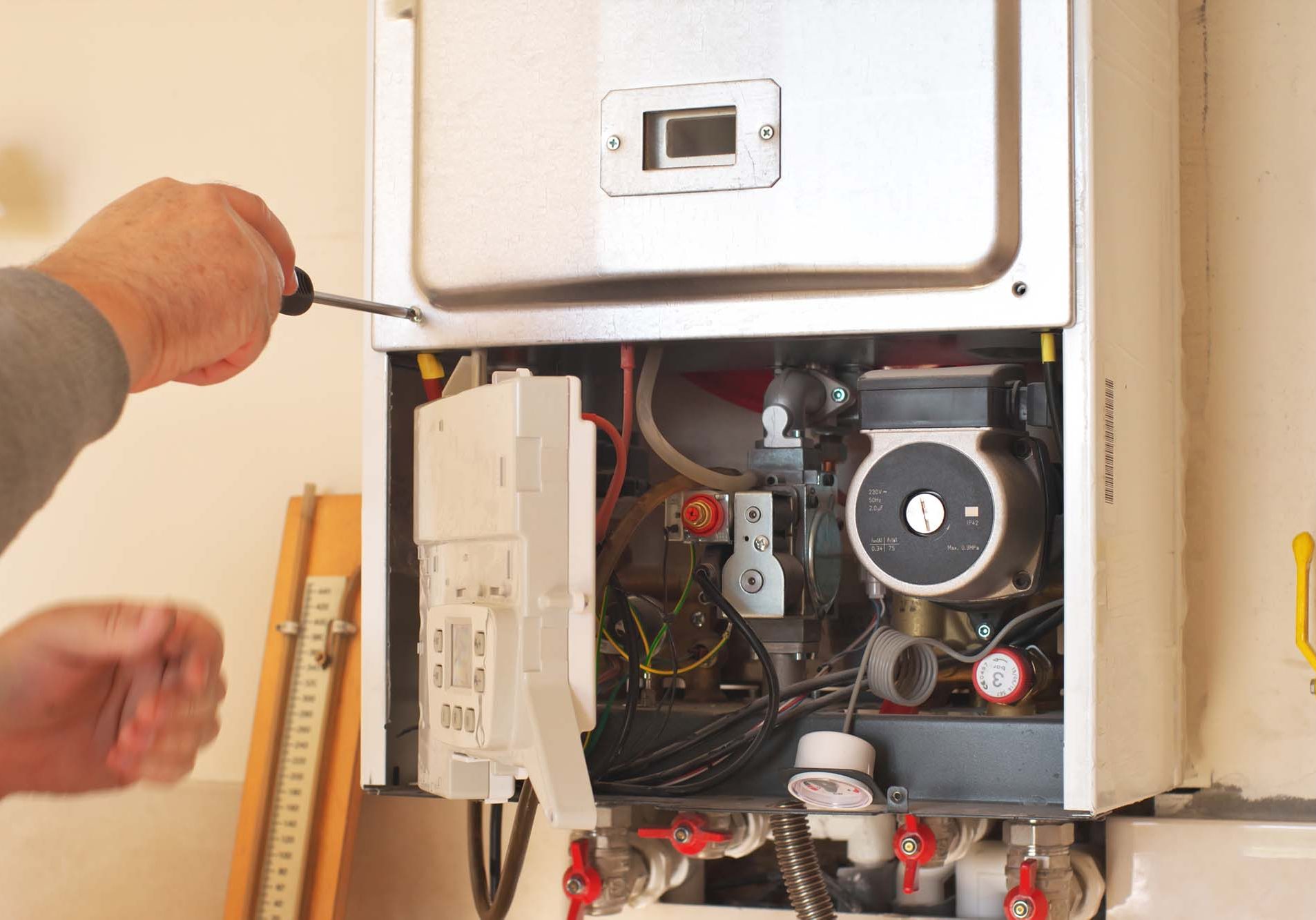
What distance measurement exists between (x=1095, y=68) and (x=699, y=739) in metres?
0.62

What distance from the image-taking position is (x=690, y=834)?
1281 mm

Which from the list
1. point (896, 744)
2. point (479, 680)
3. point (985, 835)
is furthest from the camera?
point (985, 835)

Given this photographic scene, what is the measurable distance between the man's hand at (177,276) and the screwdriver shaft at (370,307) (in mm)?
63

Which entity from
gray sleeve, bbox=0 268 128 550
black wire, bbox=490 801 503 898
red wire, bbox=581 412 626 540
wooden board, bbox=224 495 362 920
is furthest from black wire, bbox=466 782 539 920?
gray sleeve, bbox=0 268 128 550

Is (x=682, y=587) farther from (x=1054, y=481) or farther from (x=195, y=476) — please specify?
(x=195, y=476)

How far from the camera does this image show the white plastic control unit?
93 cm

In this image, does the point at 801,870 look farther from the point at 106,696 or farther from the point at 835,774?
the point at 106,696

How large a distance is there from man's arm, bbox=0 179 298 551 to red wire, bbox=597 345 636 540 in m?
0.28

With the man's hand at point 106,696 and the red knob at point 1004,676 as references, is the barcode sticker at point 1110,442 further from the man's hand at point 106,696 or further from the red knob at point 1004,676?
the man's hand at point 106,696

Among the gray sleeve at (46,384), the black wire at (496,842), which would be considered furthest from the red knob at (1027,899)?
the gray sleeve at (46,384)

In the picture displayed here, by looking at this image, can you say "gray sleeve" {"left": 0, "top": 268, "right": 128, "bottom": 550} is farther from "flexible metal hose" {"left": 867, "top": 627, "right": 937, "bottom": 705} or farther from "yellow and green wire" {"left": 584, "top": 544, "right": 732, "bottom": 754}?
"flexible metal hose" {"left": 867, "top": 627, "right": 937, "bottom": 705}

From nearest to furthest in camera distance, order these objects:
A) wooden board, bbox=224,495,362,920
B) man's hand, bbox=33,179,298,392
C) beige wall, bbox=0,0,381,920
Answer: man's hand, bbox=33,179,298,392 < wooden board, bbox=224,495,362,920 < beige wall, bbox=0,0,381,920

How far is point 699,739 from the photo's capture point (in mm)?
1147

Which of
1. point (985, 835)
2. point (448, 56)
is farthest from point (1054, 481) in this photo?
point (448, 56)
